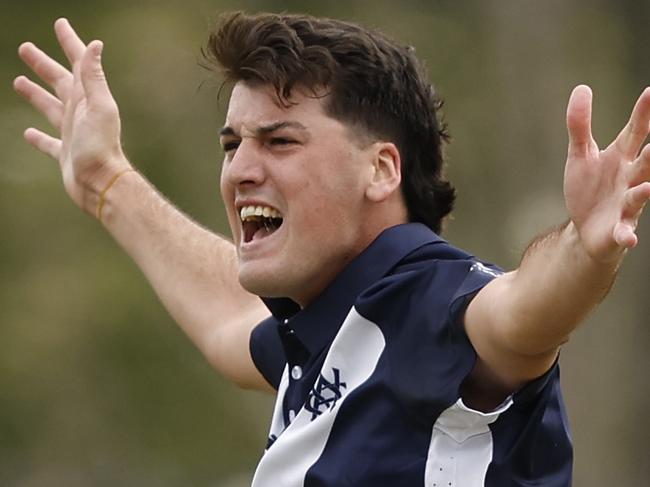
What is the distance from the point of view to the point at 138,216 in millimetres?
6441

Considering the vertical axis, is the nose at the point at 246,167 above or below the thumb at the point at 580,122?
above

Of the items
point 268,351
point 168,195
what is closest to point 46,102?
point 268,351

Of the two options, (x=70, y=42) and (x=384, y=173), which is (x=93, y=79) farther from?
(x=384, y=173)

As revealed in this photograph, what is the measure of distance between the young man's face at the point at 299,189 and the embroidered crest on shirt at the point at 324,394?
36cm

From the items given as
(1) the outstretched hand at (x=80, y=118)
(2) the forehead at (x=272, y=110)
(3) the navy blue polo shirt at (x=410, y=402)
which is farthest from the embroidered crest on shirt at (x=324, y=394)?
(1) the outstretched hand at (x=80, y=118)

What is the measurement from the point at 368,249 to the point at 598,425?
30.7 ft

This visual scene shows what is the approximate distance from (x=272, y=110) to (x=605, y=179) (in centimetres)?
129

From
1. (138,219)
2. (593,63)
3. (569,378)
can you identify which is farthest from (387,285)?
(593,63)

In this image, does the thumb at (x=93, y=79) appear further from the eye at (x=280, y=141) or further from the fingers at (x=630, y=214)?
the fingers at (x=630, y=214)

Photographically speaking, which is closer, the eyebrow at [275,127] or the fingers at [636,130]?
the fingers at [636,130]

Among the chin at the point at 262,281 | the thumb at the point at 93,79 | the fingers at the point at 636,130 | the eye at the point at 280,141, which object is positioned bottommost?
the fingers at the point at 636,130

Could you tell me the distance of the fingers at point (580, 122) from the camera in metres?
3.99

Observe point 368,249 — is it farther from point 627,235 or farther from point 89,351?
point 89,351

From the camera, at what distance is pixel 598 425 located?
14008 millimetres
